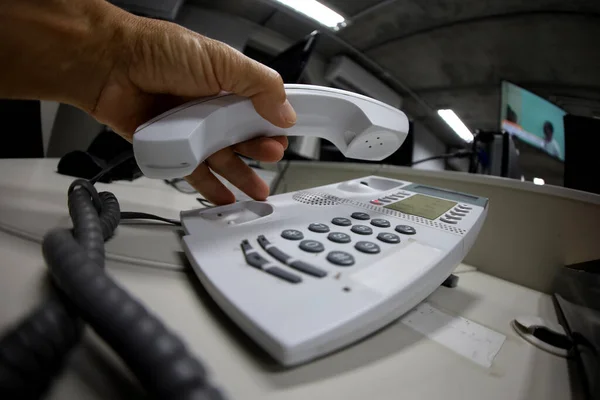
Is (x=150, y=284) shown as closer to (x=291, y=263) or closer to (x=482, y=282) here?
(x=291, y=263)

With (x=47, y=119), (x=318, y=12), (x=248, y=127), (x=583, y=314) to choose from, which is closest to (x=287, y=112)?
(x=248, y=127)

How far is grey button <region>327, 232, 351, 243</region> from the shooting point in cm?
26

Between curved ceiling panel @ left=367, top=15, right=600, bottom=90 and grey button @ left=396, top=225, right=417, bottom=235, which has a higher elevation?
curved ceiling panel @ left=367, top=15, right=600, bottom=90

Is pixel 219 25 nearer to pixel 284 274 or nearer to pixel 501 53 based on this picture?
pixel 501 53

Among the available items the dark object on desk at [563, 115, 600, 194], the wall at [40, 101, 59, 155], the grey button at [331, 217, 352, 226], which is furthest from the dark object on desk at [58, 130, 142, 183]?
the dark object on desk at [563, 115, 600, 194]

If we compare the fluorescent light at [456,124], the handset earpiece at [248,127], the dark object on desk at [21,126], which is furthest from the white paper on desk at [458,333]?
the dark object on desk at [21,126]

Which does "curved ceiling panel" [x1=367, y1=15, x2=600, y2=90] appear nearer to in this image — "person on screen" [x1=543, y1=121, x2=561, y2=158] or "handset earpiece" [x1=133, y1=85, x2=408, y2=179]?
"person on screen" [x1=543, y1=121, x2=561, y2=158]

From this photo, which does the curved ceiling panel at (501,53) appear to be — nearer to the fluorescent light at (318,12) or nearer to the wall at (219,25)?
the fluorescent light at (318,12)

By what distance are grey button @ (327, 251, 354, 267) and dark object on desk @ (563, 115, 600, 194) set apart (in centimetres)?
47

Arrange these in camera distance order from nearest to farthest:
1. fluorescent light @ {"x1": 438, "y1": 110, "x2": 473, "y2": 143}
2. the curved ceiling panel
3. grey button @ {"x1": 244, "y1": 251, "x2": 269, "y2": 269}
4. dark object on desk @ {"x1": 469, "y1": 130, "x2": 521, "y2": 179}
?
grey button @ {"x1": 244, "y1": 251, "x2": 269, "y2": 269}, the curved ceiling panel, dark object on desk @ {"x1": 469, "y1": 130, "x2": 521, "y2": 179}, fluorescent light @ {"x1": 438, "y1": 110, "x2": 473, "y2": 143}

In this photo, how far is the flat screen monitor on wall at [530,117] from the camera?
34.5 inches

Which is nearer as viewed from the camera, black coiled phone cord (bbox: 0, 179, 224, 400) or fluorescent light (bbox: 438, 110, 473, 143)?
black coiled phone cord (bbox: 0, 179, 224, 400)

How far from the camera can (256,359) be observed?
0.52ft

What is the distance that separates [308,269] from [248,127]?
0.26 metres
